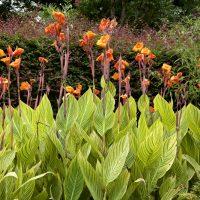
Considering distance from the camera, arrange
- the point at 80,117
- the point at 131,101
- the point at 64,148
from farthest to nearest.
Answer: the point at 131,101 < the point at 80,117 < the point at 64,148

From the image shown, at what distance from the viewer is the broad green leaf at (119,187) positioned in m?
2.44

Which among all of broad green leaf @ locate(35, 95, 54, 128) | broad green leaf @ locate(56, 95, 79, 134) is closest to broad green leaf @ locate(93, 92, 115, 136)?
broad green leaf @ locate(56, 95, 79, 134)

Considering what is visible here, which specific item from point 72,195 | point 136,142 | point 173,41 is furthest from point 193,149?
point 173,41

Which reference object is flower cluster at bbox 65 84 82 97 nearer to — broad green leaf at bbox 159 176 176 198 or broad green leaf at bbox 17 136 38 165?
broad green leaf at bbox 17 136 38 165

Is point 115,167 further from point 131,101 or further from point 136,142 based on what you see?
point 131,101

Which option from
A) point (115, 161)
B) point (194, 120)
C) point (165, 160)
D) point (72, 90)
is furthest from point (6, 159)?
point (194, 120)

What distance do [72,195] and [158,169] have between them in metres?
0.43

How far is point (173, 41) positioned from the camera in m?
7.18

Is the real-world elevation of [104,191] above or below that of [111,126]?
below

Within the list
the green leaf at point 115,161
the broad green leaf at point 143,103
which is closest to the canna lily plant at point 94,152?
the green leaf at point 115,161

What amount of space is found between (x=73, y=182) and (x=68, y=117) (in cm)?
45

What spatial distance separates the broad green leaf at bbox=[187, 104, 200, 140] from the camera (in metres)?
3.06

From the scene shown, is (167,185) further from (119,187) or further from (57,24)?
(57,24)

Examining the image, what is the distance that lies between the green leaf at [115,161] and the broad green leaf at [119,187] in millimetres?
50
